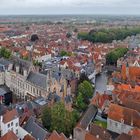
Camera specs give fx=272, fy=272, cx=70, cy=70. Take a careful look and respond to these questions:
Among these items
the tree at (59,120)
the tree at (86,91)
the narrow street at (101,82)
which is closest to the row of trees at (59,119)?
the tree at (59,120)

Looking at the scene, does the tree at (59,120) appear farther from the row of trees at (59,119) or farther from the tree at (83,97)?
the tree at (83,97)

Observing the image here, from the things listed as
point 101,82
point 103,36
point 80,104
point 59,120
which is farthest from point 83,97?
point 103,36

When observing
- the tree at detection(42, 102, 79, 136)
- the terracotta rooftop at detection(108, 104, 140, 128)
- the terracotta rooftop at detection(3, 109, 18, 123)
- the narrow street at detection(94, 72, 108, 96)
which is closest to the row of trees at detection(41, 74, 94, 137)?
the tree at detection(42, 102, 79, 136)

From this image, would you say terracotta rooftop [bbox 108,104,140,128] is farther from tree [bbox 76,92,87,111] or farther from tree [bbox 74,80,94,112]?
tree [bbox 74,80,94,112]

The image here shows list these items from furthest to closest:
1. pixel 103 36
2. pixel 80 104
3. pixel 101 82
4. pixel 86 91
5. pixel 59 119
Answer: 1. pixel 103 36
2. pixel 101 82
3. pixel 86 91
4. pixel 80 104
5. pixel 59 119

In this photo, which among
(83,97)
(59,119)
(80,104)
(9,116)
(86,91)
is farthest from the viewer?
(86,91)

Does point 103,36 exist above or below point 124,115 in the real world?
below

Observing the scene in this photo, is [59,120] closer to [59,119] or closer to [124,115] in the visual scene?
[59,119]

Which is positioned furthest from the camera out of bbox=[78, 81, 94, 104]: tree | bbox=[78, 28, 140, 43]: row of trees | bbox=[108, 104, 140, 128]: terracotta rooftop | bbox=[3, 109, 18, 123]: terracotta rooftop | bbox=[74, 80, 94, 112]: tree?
bbox=[78, 28, 140, 43]: row of trees
